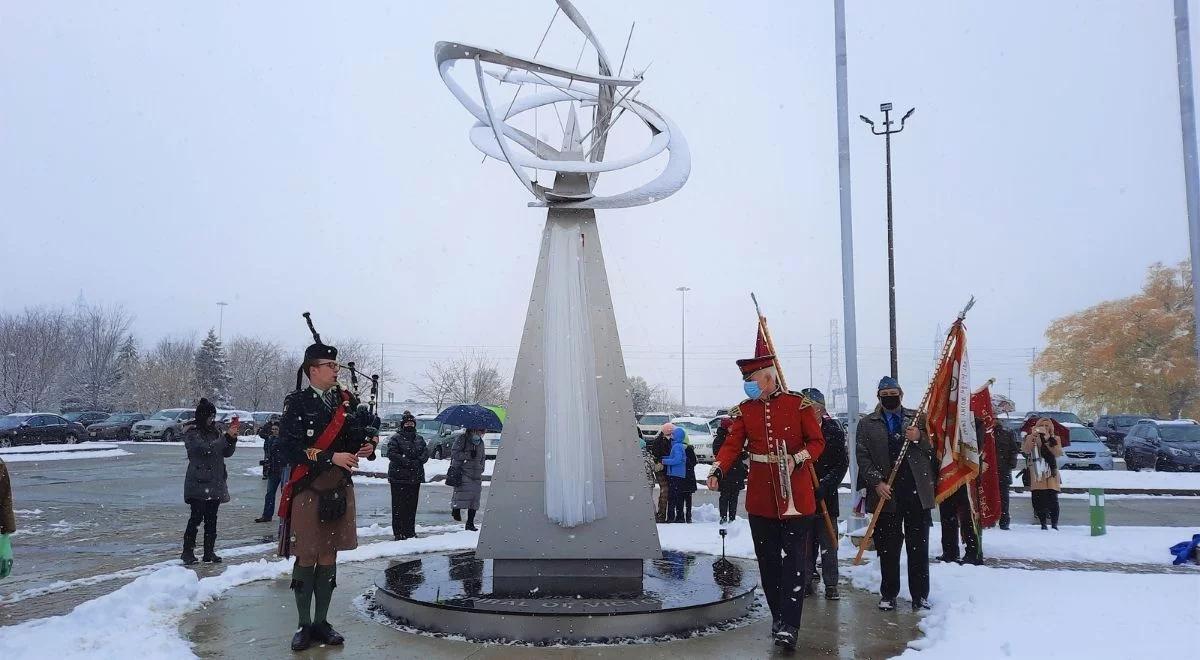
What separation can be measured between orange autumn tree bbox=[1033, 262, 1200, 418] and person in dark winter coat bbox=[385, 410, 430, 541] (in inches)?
1804

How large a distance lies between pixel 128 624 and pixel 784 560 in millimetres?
4530

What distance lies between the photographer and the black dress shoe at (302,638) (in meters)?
5.39

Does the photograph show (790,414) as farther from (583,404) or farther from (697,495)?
(697,495)

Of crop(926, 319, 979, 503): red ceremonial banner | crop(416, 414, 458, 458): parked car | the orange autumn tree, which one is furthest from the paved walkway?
the orange autumn tree

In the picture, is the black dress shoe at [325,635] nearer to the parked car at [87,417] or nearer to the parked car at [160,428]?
the parked car at [160,428]

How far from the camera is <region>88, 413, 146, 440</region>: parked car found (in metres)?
41.1

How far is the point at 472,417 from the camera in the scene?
1474 cm

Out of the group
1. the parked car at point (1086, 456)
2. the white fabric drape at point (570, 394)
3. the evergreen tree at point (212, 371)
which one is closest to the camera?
the white fabric drape at point (570, 394)

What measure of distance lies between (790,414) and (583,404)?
2.00 m

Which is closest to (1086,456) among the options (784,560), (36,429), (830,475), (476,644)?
(830,475)

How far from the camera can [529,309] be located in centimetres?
764

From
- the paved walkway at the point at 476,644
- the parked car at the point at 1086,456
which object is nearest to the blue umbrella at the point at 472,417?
the paved walkway at the point at 476,644

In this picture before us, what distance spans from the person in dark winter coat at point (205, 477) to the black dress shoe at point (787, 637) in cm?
644

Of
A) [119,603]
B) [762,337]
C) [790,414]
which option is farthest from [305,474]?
[762,337]
